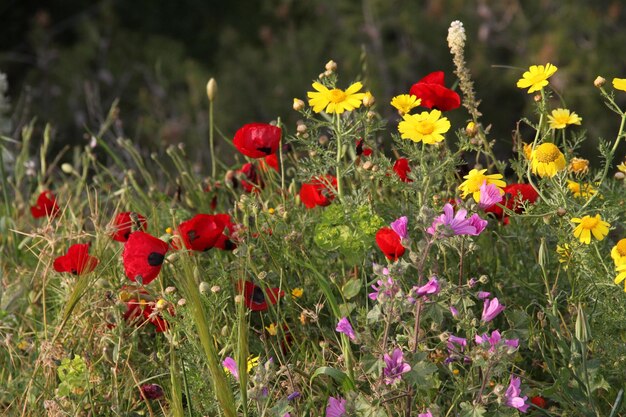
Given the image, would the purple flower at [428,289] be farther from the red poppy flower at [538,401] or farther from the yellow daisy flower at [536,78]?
the yellow daisy flower at [536,78]

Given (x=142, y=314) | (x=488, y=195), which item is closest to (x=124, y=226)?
(x=142, y=314)

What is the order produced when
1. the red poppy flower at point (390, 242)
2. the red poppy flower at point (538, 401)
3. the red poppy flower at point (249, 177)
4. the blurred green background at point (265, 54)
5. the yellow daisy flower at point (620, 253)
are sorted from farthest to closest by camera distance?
the blurred green background at point (265, 54) → the red poppy flower at point (249, 177) → the red poppy flower at point (538, 401) → the red poppy flower at point (390, 242) → the yellow daisy flower at point (620, 253)

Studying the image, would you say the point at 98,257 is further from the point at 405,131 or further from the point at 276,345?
the point at 405,131

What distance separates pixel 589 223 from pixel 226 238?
32.1 inches

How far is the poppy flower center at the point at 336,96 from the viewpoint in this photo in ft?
6.96

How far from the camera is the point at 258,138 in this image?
7.66 ft

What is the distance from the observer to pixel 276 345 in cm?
230

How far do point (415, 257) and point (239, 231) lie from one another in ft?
2.00

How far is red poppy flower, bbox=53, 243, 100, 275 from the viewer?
2.16 metres

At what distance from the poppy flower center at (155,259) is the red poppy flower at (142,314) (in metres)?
0.16

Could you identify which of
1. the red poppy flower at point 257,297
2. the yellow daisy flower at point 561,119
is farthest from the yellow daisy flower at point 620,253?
the red poppy flower at point 257,297

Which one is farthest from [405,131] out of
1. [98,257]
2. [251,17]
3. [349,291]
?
[251,17]

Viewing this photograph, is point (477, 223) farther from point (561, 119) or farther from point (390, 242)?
point (561, 119)

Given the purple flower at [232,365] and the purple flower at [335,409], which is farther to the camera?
the purple flower at [232,365]
